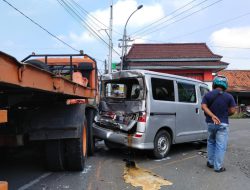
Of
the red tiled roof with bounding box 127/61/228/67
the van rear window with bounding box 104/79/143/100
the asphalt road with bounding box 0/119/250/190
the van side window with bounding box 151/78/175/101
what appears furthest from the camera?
the red tiled roof with bounding box 127/61/228/67

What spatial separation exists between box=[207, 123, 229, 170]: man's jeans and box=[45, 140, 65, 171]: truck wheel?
9.70 feet

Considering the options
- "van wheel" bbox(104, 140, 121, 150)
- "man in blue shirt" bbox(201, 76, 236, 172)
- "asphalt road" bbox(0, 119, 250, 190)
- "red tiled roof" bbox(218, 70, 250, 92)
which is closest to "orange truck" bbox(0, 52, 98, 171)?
"asphalt road" bbox(0, 119, 250, 190)

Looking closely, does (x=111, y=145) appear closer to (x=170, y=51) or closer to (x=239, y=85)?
(x=170, y=51)

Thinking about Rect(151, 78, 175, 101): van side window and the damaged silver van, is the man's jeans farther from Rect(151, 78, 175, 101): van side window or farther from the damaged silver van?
Rect(151, 78, 175, 101): van side window

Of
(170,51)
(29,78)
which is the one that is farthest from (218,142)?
(170,51)

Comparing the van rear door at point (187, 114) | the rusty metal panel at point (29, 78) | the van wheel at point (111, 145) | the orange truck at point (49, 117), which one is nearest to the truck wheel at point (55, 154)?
the orange truck at point (49, 117)

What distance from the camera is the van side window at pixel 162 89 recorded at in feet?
30.5

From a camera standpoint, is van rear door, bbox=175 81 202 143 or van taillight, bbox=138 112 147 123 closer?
van taillight, bbox=138 112 147 123

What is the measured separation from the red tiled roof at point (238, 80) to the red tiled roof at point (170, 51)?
6.70 m

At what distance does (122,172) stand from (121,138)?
1383mm

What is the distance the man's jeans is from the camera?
7.96 metres

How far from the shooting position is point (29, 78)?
4305 mm

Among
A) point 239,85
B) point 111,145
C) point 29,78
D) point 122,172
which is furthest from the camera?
point 239,85

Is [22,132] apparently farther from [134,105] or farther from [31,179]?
[134,105]
